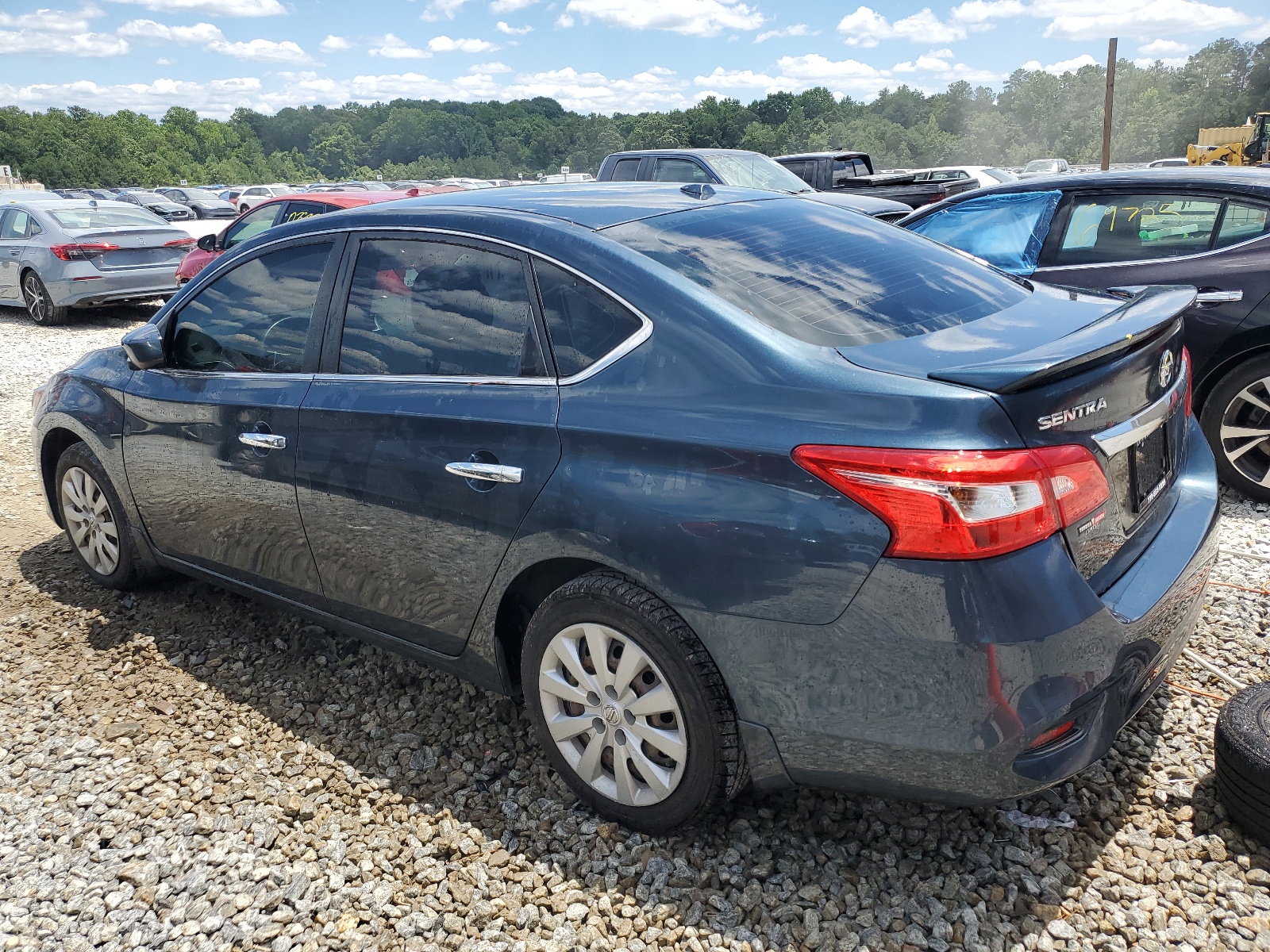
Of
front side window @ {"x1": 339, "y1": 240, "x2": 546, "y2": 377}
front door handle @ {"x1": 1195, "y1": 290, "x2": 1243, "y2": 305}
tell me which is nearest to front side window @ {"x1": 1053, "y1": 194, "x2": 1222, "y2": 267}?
front door handle @ {"x1": 1195, "y1": 290, "x2": 1243, "y2": 305}

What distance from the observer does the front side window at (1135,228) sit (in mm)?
5023

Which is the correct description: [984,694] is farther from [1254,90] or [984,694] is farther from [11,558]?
[1254,90]

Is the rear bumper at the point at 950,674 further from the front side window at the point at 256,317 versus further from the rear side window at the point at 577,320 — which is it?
the front side window at the point at 256,317

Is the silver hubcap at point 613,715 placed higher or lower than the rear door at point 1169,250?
lower

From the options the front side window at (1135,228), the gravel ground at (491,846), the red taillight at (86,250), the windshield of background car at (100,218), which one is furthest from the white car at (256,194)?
the gravel ground at (491,846)

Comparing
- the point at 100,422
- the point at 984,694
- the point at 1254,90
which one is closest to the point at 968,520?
the point at 984,694

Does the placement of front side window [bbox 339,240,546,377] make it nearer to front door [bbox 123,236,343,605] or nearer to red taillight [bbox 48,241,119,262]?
front door [bbox 123,236,343,605]

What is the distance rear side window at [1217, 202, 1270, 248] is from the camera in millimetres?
4824

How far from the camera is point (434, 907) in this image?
2576 mm

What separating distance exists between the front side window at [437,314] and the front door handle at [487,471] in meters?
0.27

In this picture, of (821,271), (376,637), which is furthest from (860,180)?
(376,637)

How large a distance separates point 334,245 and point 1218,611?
3527mm

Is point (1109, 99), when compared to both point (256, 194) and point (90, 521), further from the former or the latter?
point (256, 194)

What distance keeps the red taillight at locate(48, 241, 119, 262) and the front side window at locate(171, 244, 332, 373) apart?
10.2 m
